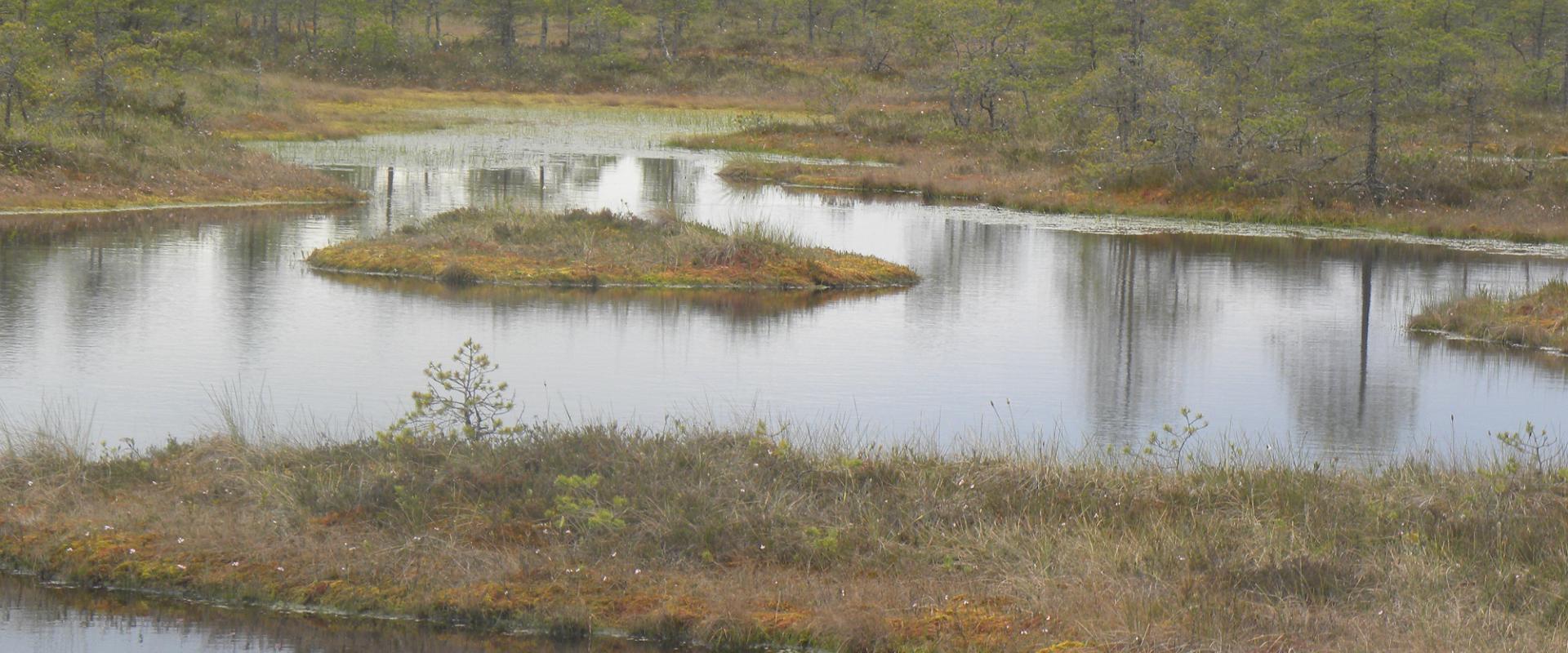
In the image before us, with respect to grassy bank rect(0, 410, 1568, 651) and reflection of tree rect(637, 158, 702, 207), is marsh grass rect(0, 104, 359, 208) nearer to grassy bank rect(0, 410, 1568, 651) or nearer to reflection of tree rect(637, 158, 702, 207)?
reflection of tree rect(637, 158, 702, 207)

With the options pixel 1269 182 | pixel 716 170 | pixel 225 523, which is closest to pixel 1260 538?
pixel 225 523

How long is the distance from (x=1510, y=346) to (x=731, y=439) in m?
14.6

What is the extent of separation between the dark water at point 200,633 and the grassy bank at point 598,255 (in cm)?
1507

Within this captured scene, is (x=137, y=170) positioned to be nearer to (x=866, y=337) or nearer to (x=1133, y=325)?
(x=866, y=337)

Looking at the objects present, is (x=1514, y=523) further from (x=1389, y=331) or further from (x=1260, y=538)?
(x=1389, y=331)

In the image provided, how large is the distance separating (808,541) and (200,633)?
3.85 meters

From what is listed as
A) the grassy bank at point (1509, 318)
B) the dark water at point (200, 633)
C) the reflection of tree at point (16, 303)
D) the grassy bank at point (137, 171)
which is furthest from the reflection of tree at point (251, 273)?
the grassy bank at point (1509, 318)

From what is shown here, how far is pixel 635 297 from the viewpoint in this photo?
24.3 metres

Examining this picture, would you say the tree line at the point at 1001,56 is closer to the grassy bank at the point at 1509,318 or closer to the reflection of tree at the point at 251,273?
the reflection of tree at the point at 251,273

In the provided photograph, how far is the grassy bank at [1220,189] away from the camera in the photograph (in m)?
35.9

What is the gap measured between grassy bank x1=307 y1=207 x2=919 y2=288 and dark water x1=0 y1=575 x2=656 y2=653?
1507 centimetres

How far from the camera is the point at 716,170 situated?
4816 centimetres

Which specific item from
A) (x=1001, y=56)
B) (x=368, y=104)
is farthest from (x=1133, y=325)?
(x=368, y=104)

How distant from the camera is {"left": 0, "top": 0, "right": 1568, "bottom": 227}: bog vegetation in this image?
3709 centimetres
